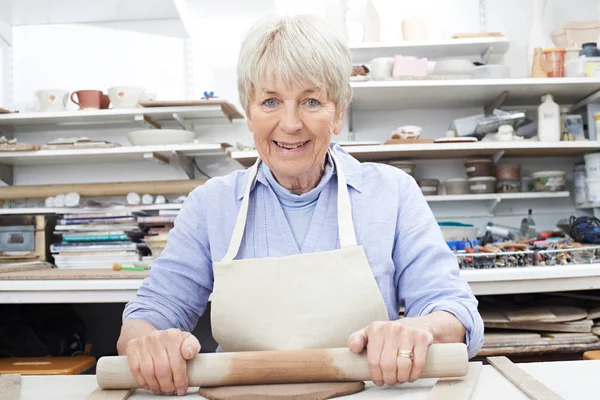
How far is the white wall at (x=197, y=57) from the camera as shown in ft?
10.2

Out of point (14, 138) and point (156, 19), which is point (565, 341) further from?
point (14, 138)

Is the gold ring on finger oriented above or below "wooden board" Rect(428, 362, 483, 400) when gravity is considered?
above

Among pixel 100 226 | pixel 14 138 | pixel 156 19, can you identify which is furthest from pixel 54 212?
pixel 156 19

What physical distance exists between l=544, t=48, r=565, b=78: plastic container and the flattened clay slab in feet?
7.37

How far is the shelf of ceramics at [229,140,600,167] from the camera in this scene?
A: 8.80 ft

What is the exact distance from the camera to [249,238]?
4.52ft

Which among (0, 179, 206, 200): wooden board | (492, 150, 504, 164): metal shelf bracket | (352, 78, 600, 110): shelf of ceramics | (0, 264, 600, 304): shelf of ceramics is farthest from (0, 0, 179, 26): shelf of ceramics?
(492, 150, 504, 164): metal shelf bracket

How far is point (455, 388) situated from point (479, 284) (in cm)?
A: 137

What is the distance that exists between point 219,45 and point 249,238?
201cm

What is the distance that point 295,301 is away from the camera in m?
1.23

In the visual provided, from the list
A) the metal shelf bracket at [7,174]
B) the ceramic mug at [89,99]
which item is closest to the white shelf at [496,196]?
the ceramic mug at [89,99]

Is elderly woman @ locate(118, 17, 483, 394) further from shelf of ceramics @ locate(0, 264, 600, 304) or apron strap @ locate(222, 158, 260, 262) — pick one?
shelf of ceramics @ locate(0, 264, 600, 304)

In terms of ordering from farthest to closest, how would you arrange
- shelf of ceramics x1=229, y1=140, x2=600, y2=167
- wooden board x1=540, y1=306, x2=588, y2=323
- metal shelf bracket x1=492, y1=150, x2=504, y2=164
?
metal shelf bracket x1=492, y1=150, x2=504, y2=164 < shelf of ceramics x1=229, y1=140, x2=600, y2=167 < wooden board x1=540, y1=306, x2=588, y2=323

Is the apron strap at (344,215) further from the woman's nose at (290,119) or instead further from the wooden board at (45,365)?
the wooden board at (45,365)
